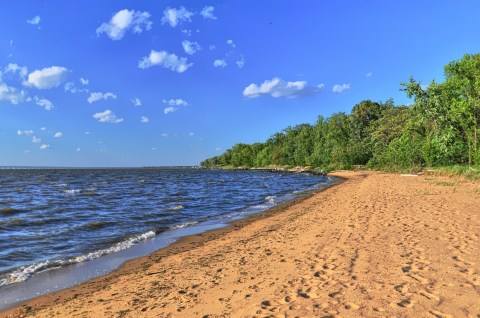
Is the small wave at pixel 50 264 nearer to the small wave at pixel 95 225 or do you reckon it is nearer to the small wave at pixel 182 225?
the small wave at pixel 182 225

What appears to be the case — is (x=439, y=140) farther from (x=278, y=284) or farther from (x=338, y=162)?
(x=338, y=162)

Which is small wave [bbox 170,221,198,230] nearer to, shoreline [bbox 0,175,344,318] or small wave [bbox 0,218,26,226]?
shoreline [bbox 0,175,344,318]

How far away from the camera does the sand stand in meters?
5.84

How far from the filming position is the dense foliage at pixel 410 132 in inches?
1657

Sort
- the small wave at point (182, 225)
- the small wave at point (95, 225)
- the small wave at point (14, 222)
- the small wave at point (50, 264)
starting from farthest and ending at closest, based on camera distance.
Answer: the small wave at point (14, 222) → the small wave at point (182, 225) → the small wave at point (95, 225) → the small wave at point (50, 264)

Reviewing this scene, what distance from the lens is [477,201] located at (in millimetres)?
18266

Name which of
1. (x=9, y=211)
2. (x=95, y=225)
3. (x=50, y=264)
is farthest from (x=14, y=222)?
(x=50, y=264)

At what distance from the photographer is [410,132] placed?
2350 inches

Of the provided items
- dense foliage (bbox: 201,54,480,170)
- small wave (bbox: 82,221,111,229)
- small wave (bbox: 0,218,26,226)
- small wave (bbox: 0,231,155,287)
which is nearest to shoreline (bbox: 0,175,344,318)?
small wave (bbox: 0,231,155,287)

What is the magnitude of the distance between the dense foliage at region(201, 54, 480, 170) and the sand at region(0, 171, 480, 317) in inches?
1330

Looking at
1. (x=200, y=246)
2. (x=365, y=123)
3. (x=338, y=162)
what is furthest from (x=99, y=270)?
(x=365, y=123)

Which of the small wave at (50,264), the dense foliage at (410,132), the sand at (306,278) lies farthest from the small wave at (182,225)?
the dense foliage at (410,132)

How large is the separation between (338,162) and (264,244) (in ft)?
312

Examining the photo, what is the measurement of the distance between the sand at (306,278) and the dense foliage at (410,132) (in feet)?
111
